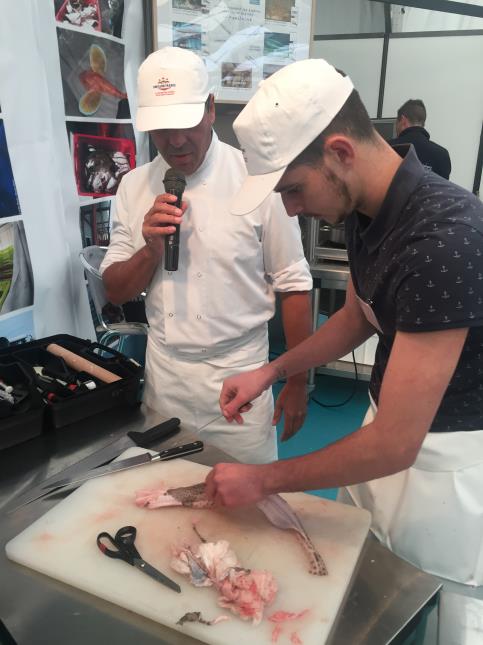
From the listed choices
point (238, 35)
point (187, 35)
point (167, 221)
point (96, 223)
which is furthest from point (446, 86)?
point (167, 221)

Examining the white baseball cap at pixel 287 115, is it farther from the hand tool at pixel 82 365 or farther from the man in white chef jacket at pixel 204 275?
the hand tool at pixel 82 365

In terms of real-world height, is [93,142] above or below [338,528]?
above

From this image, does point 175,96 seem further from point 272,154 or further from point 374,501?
point 374,501

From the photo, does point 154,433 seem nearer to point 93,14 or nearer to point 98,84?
point 98,84

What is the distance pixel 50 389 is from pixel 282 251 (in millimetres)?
695

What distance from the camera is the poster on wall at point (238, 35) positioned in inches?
84.7

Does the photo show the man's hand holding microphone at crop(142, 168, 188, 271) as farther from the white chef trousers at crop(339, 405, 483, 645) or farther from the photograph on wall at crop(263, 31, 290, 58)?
the photograph on wall at crop(263, 31, 290, 58)

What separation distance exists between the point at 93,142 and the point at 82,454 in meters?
1.26

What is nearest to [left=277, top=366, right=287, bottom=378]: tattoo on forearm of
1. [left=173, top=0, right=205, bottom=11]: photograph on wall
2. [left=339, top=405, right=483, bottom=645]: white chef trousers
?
[left=339, top=405, right=483, bottom=645]: white chef trousers

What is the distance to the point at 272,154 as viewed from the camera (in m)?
0.78

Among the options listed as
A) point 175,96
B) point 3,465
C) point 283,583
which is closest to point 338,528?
point 283,583

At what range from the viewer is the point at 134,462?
1.01 meters

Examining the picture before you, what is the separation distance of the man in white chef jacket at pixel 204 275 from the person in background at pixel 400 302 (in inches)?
17.6

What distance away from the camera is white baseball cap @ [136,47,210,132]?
124 centimetres
